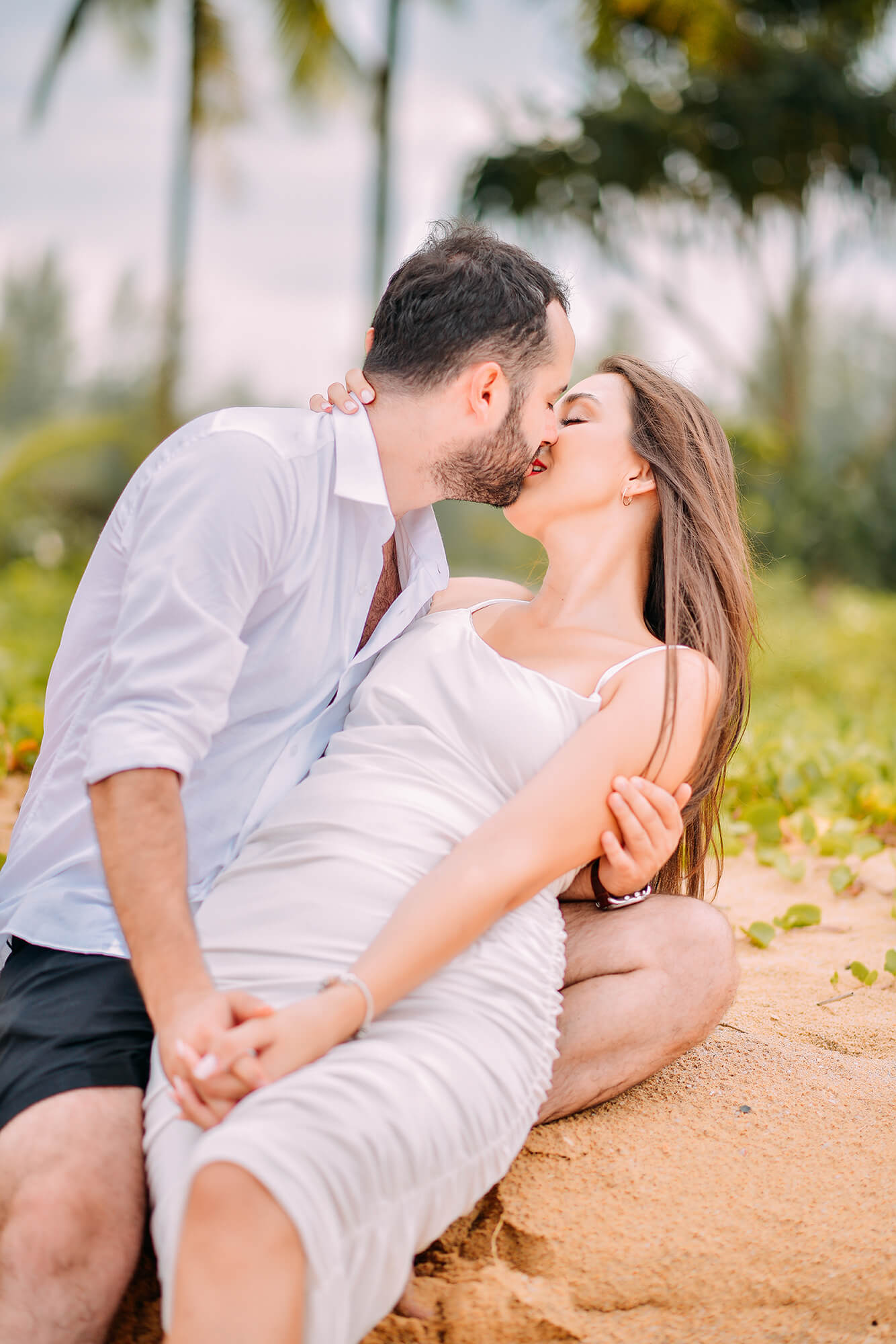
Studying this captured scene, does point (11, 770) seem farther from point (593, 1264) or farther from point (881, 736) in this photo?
point (881, 736)

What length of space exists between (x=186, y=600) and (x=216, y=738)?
383 millimetres

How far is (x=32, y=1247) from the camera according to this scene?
160 centimetres

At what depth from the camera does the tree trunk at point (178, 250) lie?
1452cm

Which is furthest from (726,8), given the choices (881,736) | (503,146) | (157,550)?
(157,550)

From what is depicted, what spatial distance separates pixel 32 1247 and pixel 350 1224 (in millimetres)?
481

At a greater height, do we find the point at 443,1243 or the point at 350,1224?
the point at 350,1224

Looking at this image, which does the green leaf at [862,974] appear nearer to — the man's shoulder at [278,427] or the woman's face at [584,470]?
the woman's face at [584,470]

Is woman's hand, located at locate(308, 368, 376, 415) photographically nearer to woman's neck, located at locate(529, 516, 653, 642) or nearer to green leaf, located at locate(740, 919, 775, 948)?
woman's neck, located at locate(529, 516, 653, 642)

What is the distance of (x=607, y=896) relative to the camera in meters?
2.36

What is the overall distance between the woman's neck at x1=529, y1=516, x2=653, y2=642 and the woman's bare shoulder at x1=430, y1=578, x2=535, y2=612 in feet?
0.64

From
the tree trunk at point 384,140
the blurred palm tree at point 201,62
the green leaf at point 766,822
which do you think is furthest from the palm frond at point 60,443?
the green leaf at point 766,822

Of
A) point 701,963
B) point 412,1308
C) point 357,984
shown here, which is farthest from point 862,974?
point 357,984

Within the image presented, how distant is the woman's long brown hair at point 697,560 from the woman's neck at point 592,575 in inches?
3.1

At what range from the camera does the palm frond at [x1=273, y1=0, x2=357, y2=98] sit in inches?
554
